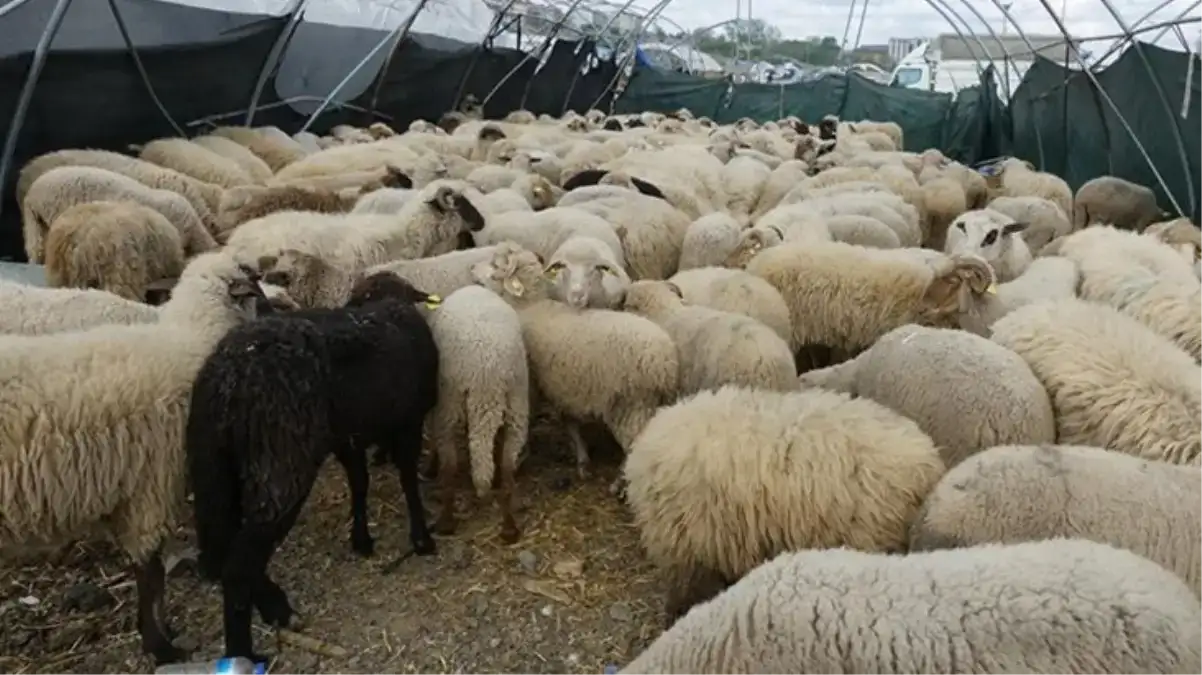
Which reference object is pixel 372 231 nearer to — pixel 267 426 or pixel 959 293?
pixel 267 426

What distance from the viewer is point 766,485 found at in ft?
10.2

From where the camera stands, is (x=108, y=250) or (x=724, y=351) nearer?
(x=724, y=351)

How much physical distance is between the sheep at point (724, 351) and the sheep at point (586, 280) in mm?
301

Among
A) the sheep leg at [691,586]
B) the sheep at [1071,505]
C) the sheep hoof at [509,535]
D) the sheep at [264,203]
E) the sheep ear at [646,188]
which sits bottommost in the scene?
the sheep hoof at [509,535]

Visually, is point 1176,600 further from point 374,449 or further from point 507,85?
point 507,85

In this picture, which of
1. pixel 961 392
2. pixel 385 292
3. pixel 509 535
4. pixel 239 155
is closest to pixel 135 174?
pixel 239 155

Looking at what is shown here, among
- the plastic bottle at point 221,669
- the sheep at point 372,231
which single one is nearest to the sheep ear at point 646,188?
the sheep at point 372,231

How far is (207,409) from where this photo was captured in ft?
10.4

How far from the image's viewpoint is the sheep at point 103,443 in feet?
9.82

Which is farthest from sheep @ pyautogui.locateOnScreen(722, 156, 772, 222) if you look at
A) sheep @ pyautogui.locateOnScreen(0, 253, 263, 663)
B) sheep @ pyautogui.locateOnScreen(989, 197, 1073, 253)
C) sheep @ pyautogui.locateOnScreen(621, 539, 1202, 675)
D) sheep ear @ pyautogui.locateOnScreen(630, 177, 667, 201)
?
sheep @ pyautogui.locateOnScreen(621, 539, 1202, 675)

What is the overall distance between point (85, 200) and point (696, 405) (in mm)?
4871

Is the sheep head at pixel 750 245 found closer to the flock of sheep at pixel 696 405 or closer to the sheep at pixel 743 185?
the flock of sheep at pixel 696 405

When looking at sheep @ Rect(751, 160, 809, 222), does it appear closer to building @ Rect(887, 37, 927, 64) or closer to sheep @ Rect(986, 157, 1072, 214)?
sheep @ Rect(986, 157, 1072, 214)

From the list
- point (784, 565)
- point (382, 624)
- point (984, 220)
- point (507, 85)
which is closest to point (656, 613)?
point (382, 624)
